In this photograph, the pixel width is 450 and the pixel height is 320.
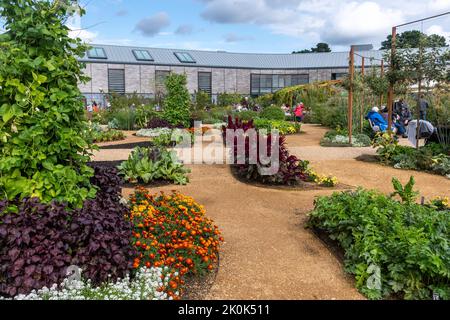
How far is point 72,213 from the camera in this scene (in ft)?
10.8

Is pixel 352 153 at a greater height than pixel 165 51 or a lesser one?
lesser

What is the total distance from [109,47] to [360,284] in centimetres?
3407

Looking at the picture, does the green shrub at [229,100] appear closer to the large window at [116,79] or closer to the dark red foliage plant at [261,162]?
the large window at [116,79]

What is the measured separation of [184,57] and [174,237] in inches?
1316

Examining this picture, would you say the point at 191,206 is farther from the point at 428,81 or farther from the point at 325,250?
the point at 428,81

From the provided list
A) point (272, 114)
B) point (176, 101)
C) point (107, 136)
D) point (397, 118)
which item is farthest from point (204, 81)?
point (107, 136)

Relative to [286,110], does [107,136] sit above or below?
below

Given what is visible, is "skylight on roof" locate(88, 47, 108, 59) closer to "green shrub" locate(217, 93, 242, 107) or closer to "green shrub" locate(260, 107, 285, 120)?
"green shrub" locate(217, 93, 242, 107)

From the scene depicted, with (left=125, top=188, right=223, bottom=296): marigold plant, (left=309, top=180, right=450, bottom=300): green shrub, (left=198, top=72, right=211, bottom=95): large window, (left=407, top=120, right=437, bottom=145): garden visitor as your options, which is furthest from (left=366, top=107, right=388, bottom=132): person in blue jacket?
(left=198, top=72, right=211, bottom=95): large window

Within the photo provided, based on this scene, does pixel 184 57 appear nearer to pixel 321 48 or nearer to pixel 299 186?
pixel 299 186

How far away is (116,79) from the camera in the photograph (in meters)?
32.5

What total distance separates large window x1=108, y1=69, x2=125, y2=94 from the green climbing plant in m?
30.0

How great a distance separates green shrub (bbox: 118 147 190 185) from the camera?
23.2ft
